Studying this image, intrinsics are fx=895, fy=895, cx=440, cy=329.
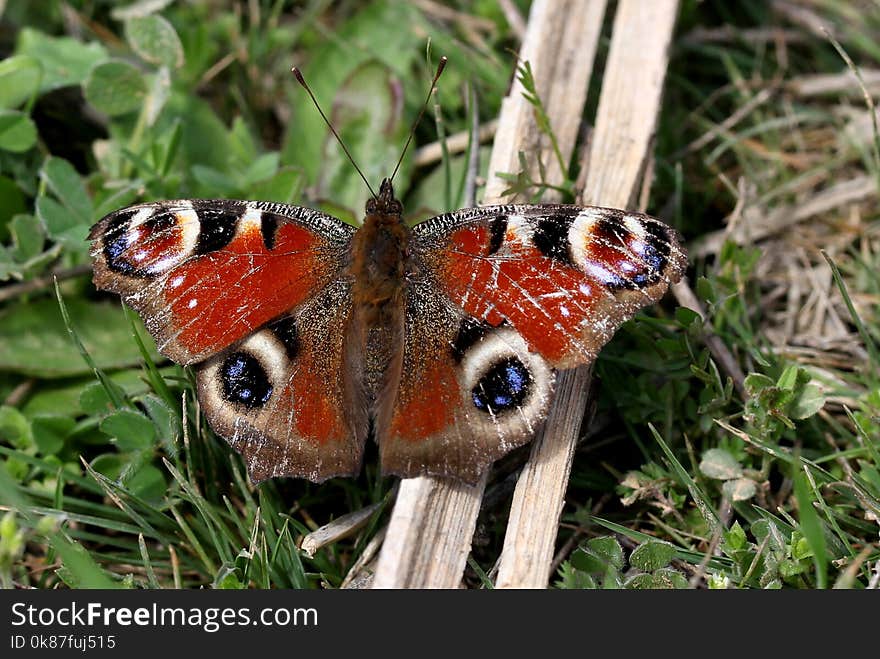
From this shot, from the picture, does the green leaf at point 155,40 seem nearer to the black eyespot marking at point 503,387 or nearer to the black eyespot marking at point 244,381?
the black eyespot marking at point 244,381

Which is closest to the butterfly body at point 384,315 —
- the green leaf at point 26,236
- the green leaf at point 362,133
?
the green leaf at point 26,236

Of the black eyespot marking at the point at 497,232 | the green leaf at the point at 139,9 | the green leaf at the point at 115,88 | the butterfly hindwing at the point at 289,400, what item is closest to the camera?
the butterfly hindwing at the point at 289,400

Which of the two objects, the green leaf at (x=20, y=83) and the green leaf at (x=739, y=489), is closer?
the green leaf at (x=739, y=489)

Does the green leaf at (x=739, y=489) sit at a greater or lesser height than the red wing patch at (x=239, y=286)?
lesser

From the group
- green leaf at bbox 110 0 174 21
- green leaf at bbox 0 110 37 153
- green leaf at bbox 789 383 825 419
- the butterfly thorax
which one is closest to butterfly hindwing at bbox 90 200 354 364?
the butterfly thorax

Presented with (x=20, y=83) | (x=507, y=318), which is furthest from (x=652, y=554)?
(x=20, y=83)

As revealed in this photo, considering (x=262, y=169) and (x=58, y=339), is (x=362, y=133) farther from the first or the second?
(x=58, y=339)
